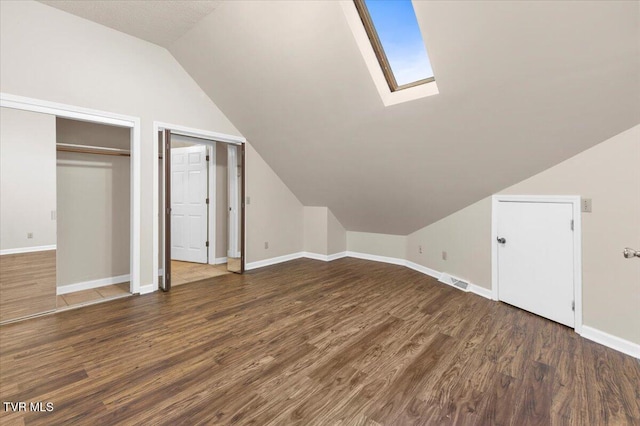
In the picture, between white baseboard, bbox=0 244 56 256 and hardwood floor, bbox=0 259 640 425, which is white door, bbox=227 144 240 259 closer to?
hardwood floor, bbox=0 259 640 425

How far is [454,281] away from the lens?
3.98m

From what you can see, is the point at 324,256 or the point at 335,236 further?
the point at 335,236

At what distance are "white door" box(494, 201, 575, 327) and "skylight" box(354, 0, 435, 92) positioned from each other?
1.72 meters

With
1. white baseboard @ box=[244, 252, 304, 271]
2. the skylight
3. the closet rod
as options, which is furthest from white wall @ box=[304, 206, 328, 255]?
the closet rod

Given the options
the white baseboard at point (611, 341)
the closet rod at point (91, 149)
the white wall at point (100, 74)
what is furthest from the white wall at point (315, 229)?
the white baseboard at point (611, 341)

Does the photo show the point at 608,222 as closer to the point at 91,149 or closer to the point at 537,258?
the point at 537,258

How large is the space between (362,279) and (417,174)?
5.53 ft

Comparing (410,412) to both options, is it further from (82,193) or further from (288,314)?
(82,193)

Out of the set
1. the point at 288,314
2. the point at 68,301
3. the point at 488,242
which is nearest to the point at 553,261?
the point at 488,242

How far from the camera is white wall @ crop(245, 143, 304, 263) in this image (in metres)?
4.77

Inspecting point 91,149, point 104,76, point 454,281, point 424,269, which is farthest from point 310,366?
point 104,76

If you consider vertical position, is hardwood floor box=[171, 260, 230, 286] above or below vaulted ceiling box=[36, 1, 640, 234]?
below

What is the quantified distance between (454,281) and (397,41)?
9.93 feet

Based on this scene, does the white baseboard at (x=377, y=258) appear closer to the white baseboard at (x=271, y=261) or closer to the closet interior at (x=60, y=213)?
the white baseboard at (x=271, y=261)
